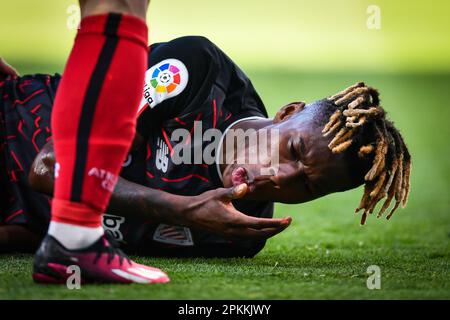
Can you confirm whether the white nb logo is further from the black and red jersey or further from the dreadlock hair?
the dreadlock hair

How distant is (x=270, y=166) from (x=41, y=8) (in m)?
13.1

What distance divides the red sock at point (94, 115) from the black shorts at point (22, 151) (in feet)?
3.57

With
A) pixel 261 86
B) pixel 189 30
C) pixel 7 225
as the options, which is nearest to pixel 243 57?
pixel 189 30

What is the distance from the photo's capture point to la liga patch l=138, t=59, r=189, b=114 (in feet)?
9.99

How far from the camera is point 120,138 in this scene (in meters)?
2.28

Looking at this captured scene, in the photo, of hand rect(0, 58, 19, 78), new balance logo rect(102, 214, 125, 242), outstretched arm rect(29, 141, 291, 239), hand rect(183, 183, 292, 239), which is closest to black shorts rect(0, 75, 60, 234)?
hand rect(0, 58, 19, 78)

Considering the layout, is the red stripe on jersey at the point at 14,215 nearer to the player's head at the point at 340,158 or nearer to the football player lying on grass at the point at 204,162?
the football player lying on grass at the point at 204,162

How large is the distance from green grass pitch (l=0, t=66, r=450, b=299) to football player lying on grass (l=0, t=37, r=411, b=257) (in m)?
0.16

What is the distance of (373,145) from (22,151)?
1.46 m

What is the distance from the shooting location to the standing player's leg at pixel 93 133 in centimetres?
223

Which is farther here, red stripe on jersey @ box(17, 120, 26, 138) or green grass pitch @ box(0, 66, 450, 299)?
red stripe on jersey @ box(17, 120, 26, 138)

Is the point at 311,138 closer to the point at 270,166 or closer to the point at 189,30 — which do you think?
the point at 270,166

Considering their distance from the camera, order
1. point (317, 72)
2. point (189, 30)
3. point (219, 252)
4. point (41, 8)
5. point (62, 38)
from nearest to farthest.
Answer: point (219, 252) → point (317, 72) → point (62, 38) → point (189, 30) → point (41, 8)
